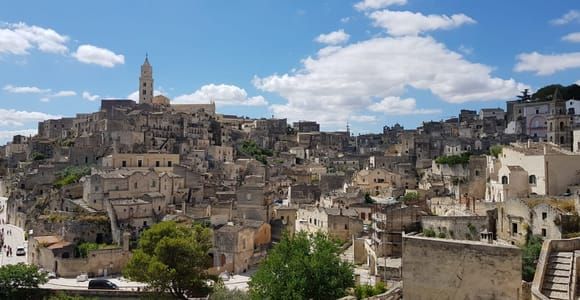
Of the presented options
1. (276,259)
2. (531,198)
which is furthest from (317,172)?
(276,259)

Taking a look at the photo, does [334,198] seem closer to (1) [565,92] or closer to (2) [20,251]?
(2) [20,251]

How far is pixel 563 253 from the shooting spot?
474 inches

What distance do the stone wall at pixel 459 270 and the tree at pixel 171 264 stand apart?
65.9ft

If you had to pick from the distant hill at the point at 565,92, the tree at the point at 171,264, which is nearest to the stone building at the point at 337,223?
the tree at the point at 171,264

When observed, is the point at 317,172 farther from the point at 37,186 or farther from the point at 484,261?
the point at 484,261

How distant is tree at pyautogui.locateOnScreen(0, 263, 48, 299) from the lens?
3120 centimetres

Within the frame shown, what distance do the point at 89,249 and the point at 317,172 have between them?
36.9 meters

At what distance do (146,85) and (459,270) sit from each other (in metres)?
93.3

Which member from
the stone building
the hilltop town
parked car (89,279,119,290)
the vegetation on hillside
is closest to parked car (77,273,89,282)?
the hilltop town

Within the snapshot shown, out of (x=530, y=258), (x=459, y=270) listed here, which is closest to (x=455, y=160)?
(x=530, y=258)

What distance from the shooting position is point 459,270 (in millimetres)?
11648

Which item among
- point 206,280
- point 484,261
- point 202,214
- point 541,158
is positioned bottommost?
point 206,280

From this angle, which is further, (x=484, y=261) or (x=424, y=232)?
(x=424, y=232)

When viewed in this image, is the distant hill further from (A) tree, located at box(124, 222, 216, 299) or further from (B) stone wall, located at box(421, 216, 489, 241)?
(A) tree, located at box(124, 222, 216, 299)
